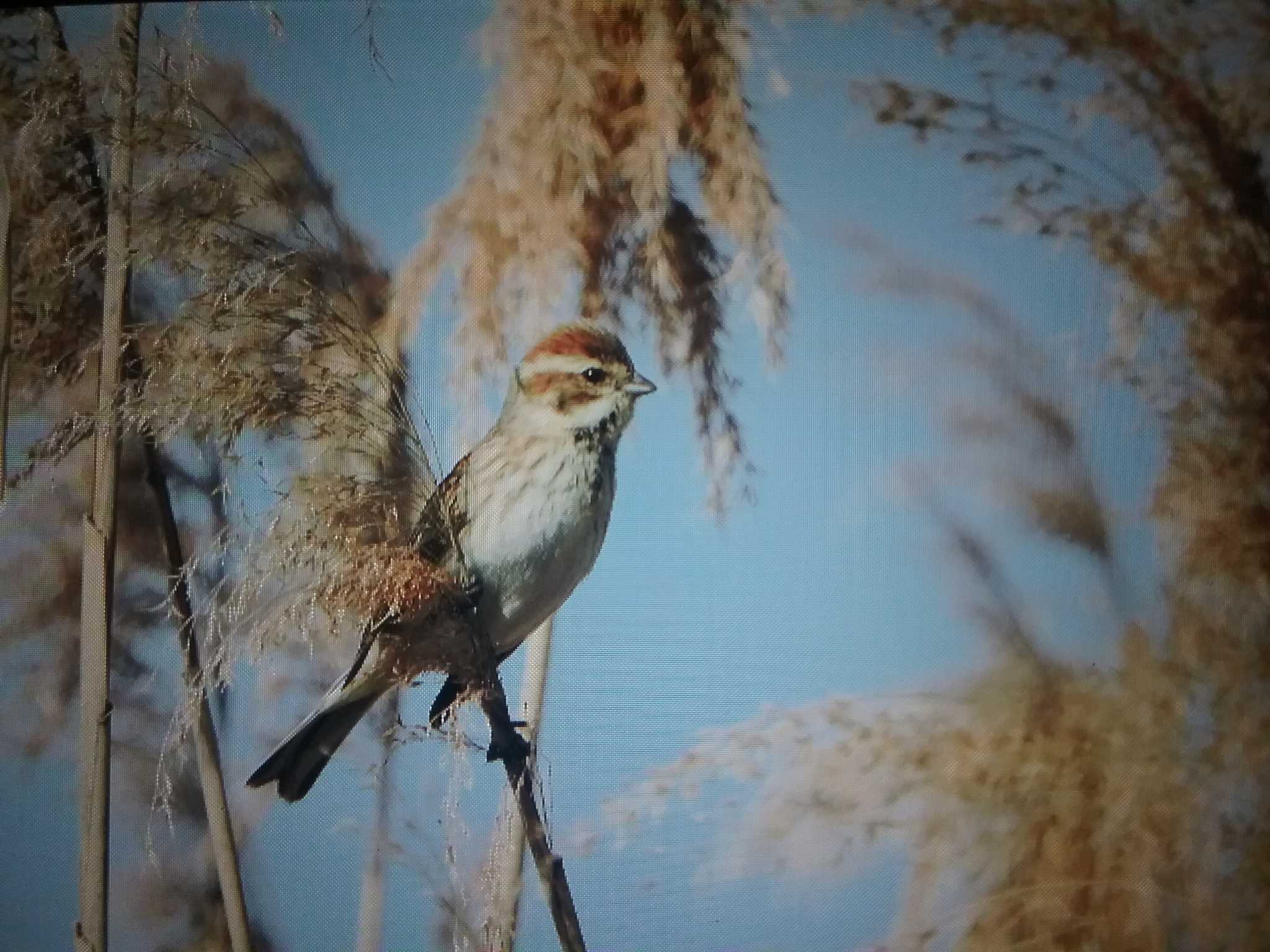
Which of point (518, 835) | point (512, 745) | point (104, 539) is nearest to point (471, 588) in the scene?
point (512, 745)

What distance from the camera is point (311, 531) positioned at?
3.86ft

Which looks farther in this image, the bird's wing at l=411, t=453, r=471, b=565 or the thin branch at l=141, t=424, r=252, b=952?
the thin branch at l=141, t=424, r=252, b=952

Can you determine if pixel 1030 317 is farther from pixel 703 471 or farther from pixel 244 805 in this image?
pixel 244 805

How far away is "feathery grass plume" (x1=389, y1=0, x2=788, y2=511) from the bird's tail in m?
0.37

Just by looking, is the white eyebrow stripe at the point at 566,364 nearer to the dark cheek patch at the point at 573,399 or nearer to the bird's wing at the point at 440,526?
the dark cheek patch at the point at 573,399

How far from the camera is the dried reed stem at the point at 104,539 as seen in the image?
125 cm

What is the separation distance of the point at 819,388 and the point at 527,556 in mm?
356

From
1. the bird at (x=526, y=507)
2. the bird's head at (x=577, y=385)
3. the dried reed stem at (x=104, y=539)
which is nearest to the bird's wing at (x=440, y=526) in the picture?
the bird at (x=526, y=507)

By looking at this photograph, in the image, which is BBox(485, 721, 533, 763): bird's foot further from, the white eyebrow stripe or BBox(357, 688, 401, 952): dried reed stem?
the white eyebrow stripe

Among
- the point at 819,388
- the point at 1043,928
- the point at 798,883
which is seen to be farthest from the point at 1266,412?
the point at 798,883

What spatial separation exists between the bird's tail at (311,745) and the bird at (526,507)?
4 centimetres

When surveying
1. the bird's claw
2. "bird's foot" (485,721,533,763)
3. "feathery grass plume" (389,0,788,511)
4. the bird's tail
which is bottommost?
"bird's foot" (485,721,533,763)

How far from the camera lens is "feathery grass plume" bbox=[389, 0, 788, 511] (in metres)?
1.23

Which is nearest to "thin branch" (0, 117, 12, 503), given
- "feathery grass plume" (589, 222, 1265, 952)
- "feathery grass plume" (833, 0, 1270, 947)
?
"feathery grass plume" (589, 222, 1265, 952)
